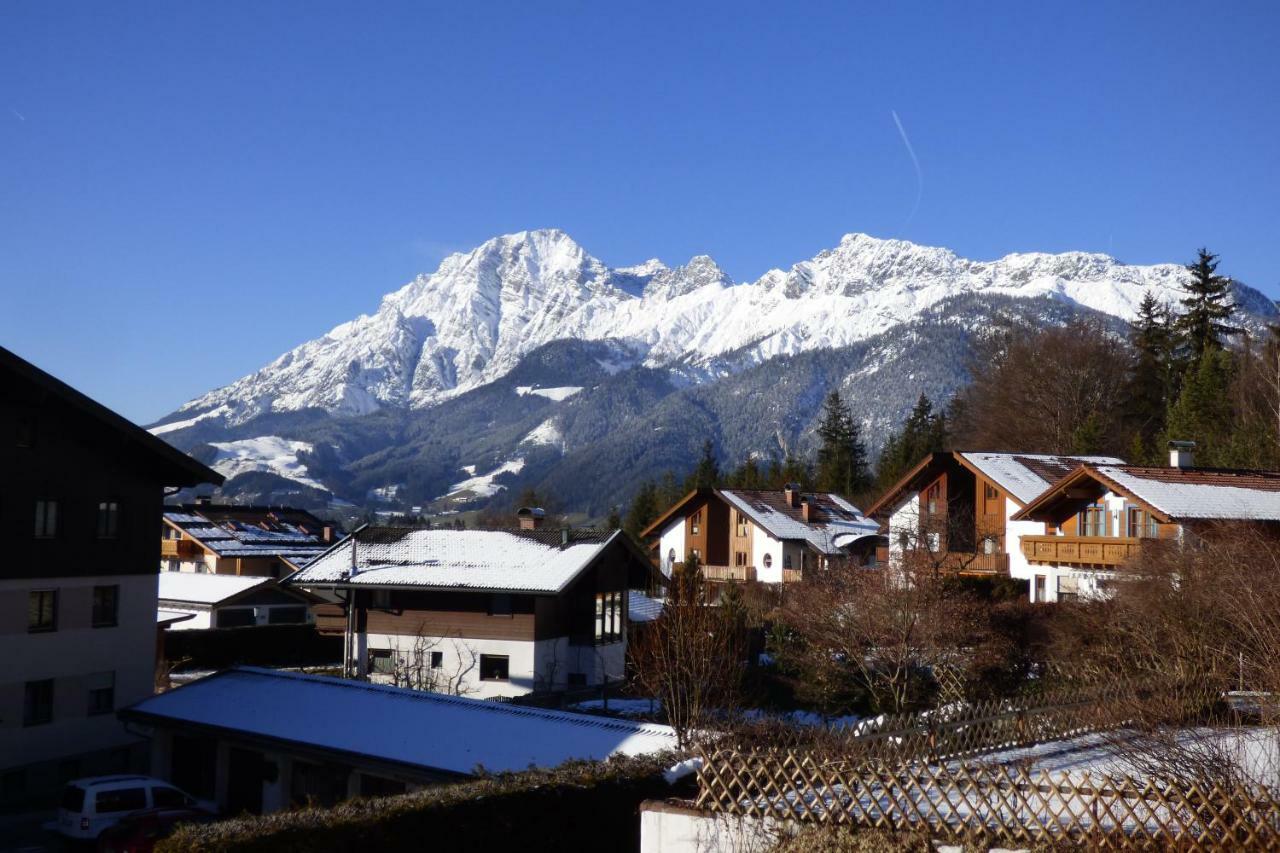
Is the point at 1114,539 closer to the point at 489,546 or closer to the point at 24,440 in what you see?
the point at 489,546

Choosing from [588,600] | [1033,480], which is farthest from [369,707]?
[1033,480]

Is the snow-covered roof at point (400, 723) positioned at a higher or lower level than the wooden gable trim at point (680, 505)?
lower

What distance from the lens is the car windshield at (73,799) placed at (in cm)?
2052

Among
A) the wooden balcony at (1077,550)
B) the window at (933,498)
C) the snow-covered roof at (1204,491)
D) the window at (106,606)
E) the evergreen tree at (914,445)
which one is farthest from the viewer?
the evergreen tree at (914,445)

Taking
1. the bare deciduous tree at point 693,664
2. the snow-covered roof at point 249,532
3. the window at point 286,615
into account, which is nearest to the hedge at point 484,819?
the bare deciduous tree at point 693,664

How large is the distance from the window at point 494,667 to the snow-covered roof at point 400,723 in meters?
11.8

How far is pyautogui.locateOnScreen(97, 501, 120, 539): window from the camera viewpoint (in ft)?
95.1

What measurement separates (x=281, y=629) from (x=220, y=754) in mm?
25897

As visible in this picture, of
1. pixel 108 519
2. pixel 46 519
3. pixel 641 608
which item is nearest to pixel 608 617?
pixel 641 608

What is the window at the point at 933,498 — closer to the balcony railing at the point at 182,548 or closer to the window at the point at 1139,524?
the window at the point at 1139,524

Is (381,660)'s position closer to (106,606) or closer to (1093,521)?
(106,606)

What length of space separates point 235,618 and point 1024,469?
121 feet

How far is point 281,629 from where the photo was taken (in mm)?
48469

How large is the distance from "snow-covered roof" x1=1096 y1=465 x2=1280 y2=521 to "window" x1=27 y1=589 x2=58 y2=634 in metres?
30.9
